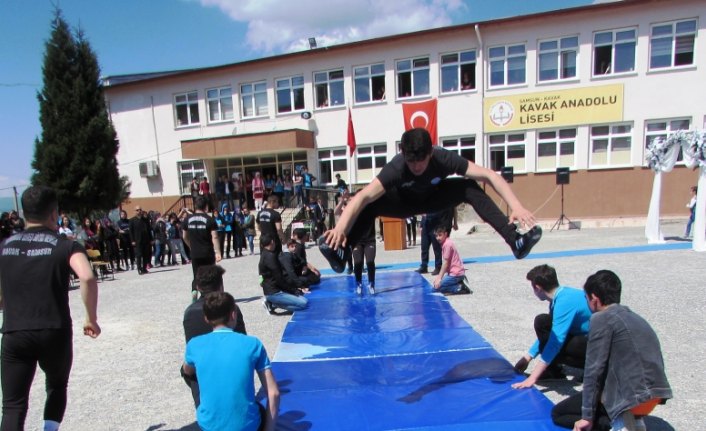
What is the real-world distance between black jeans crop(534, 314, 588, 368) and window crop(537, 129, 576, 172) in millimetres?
15462

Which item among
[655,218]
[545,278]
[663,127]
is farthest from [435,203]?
[663,127]

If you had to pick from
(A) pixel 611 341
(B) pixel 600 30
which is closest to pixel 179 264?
(A) pixel 611 341

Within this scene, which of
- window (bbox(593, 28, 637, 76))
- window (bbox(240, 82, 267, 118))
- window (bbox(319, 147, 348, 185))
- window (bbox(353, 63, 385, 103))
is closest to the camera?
window (bbox(593, 28, 637, 76))

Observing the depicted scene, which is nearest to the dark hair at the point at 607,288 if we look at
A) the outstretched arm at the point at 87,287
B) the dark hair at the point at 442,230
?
the outstretched arm at the point at 87,287

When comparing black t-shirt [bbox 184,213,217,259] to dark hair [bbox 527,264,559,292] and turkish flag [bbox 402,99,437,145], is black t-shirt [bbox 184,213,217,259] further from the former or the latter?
turkish flag [bbox 402,99,437,145]

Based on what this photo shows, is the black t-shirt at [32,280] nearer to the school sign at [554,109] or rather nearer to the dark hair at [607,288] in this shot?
the dark hair at [607,288]

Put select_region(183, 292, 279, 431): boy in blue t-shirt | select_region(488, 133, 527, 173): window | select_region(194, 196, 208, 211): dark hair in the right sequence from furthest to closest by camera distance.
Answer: select_region(488, 133, 527, 173): window < select_region(194, 196, 208, 211): dark hair < select_region(183, 292, 279, 431): boy in blue t-shirt

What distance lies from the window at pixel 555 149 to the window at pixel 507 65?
254 cm

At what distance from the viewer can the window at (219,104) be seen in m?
22.1

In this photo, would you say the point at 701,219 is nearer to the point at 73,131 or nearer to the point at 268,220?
the point at 268,220

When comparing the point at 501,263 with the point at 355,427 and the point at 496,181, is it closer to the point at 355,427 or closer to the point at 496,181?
→ the point at 496,181

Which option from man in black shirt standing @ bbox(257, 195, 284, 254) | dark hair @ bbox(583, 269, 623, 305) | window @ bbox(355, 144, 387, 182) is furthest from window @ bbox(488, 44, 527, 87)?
dark hair @ bbox(583, 269, 623, 305)

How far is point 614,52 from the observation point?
17.1 m

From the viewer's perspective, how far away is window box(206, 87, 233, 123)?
22.1 meters
